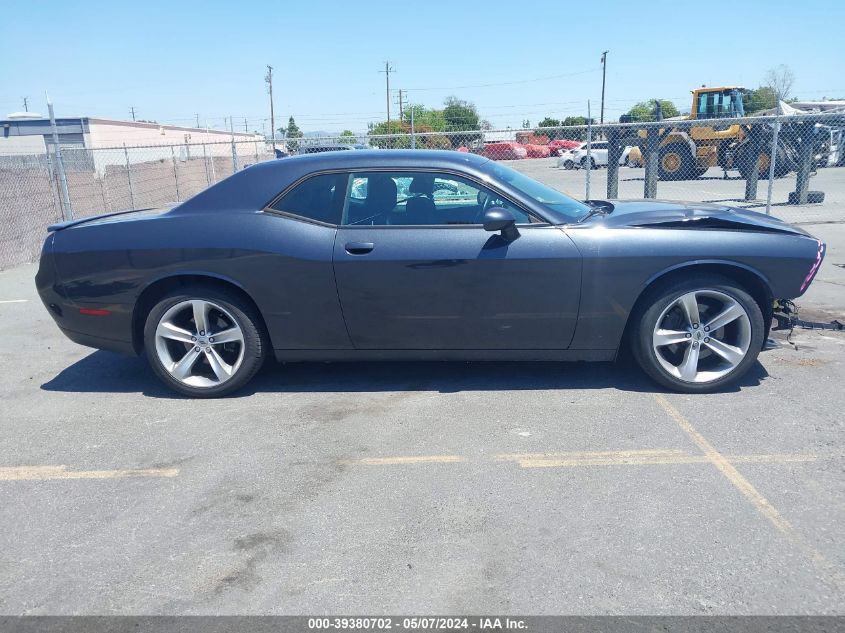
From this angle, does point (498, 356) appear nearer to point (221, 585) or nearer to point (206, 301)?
point (206, 301)

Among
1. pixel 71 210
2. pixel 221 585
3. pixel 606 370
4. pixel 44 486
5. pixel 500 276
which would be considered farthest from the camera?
pixel 71 210

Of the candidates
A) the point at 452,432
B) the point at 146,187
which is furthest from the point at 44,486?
the point at 146,187

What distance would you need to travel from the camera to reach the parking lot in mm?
2652

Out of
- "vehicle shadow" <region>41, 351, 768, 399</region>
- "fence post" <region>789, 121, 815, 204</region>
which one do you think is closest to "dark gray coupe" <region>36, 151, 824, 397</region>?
"vehicle shadow" <region>41, 351, 768, 399</region>

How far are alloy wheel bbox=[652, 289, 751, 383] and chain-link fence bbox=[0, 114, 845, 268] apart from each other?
12.4 ft

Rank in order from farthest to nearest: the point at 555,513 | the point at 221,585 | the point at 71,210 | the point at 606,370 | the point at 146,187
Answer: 1. the point at 146,187
2. the point at 71,210
3. the point at 606,370
4. the point at 555,513
5. the point at 221,585

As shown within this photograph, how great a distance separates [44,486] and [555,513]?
2.61 meters

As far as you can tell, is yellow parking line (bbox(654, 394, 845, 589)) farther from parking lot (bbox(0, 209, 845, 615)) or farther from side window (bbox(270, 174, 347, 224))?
side window (bbox(270, 174, 347, 224))

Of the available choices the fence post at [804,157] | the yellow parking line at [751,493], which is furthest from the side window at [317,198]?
the fence post at [804,157]

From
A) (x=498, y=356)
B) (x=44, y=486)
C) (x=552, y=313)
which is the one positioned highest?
(x=552, y=313)

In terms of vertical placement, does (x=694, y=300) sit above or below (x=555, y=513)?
above

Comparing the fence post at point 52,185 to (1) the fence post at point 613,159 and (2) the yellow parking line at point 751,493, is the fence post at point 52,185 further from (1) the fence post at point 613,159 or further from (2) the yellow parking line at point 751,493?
(2) the yellow parking line at point 751,493

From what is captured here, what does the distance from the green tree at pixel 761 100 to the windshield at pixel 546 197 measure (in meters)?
22.7

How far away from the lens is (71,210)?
12664 mm
